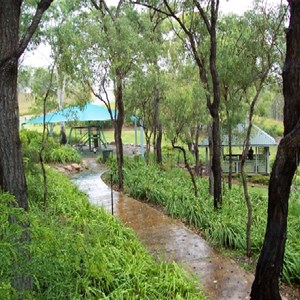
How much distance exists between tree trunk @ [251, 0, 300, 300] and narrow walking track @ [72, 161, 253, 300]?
1.97 ft

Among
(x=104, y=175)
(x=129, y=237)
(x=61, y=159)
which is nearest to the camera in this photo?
(x=129, y=237)

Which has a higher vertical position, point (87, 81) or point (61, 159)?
point (87, 81)

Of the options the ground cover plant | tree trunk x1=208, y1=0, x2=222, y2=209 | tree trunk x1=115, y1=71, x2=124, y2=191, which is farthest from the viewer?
tree trunk x1=115, y1=71, x2=124, y2=191

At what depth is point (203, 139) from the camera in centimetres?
2084

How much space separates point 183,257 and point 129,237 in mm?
905

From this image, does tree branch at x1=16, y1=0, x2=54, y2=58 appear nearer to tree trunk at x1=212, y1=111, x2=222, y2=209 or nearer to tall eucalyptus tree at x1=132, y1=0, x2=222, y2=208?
tall eucalyptus tree at x1=132, y1=0, x2=222, y2=208

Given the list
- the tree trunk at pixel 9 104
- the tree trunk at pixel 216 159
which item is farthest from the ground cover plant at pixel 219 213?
the tree trunk at pixel 9 104

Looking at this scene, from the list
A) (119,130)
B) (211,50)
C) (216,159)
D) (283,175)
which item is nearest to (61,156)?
(119,130)

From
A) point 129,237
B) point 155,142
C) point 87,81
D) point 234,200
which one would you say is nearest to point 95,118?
point 155,142

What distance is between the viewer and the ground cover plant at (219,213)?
6.56m

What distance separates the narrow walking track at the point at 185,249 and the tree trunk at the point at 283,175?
0.60m

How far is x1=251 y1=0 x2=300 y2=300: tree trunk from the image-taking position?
4.12 metres

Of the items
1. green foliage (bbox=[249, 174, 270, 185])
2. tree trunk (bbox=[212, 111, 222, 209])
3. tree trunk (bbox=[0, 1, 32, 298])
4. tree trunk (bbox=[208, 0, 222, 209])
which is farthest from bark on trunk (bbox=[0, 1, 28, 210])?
green foliage (bbox=[249, 174, 270, 185])

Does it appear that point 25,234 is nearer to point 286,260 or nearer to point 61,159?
point 286,260
